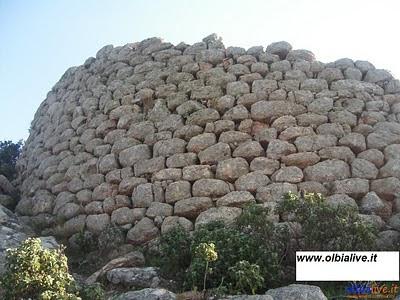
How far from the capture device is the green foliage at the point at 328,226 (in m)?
4.93

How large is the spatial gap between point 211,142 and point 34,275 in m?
3.19

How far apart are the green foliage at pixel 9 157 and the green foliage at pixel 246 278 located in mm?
5857

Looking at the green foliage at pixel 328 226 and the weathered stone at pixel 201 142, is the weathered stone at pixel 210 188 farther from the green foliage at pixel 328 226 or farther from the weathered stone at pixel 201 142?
the green foliage at pixel 328 226

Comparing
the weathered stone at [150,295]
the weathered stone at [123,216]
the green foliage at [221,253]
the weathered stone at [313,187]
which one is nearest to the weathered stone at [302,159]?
the weathered stone at [313,187]

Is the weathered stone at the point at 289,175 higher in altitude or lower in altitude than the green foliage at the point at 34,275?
higher

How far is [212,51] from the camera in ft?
25.6

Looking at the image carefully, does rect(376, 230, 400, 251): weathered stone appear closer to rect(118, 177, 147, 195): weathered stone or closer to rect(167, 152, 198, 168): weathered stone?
rect(167, 152, 198, 168): weathered stone

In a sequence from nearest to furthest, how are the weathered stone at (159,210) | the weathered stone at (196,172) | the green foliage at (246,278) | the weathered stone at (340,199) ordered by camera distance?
1. the green foliage at (246,278)
2. the weathered stone at (340,199)
3. the weathered stone at (159,210)
4. the weathered stone at (196,172)

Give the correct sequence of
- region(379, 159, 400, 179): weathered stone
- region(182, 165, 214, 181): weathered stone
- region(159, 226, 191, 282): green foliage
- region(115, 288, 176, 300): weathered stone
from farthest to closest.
A: region(182, 165, 214, 181): weathered stone < region(379, 159, 400, 179): weathered stone < region(159, 226, 191, 282): green foliage < region(115, 288, 176, 300): weathered stone

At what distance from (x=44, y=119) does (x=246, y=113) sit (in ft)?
13.3

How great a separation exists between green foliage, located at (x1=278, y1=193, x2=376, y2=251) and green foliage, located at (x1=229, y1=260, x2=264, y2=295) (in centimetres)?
82

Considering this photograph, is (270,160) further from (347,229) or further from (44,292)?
(44,292)

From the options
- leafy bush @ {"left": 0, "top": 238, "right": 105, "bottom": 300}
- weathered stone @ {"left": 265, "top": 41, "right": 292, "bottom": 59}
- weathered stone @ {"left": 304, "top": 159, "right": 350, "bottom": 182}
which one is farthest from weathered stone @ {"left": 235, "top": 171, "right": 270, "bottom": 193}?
leafy bush @ {"left": 0, "top": 238, "right": 105, "bottom": 300}

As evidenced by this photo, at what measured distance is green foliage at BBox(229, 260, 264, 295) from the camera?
4.41 m
